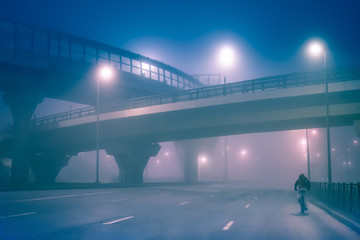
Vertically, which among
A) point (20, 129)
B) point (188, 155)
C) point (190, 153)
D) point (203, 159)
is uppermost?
point (20, 129)

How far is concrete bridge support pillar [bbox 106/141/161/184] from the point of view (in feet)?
135

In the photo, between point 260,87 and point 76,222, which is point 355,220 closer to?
point 76,222

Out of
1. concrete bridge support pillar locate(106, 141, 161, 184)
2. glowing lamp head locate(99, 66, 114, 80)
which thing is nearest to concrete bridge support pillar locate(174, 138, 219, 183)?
concrete bridge support pillar locate(106, 141, 161, 184)

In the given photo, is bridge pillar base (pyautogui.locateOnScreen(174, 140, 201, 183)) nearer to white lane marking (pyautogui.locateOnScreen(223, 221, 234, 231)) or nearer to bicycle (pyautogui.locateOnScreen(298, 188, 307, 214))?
bicycle (pyautogui.locateOnScreen(298, 188, 307, 214))

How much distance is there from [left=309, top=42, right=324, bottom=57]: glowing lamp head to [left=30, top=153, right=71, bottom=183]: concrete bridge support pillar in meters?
41.7

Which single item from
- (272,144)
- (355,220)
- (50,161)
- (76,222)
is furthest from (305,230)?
(272,144)

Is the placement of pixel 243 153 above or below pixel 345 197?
above

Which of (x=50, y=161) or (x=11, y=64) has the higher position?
(x=11, y=64)

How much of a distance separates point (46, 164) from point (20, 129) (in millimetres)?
13736

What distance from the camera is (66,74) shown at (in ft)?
139

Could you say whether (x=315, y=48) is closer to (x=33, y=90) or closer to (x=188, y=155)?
(x=33, y=90)

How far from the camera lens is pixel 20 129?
1587 inches

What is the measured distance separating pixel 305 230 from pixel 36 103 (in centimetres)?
3862

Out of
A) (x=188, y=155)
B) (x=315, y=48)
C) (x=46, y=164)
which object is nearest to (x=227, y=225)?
(x=315, y=48)
